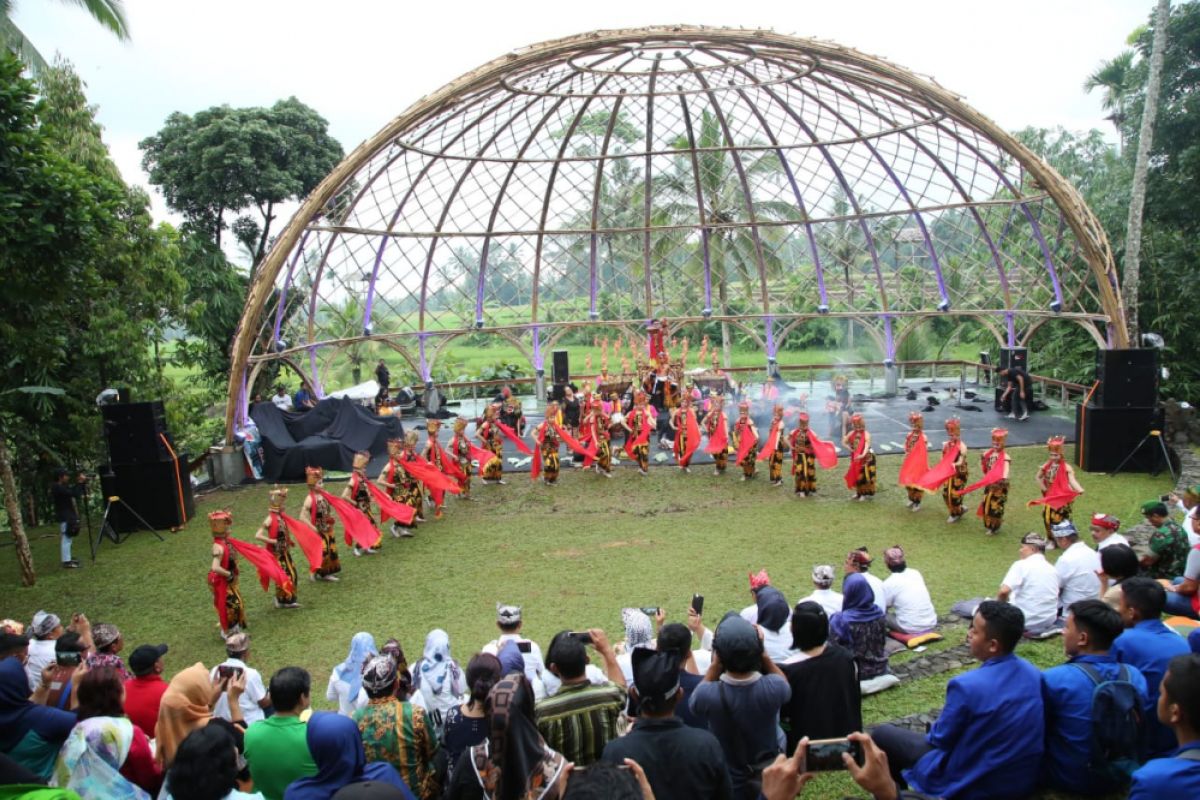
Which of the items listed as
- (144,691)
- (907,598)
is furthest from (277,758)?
(907,598)

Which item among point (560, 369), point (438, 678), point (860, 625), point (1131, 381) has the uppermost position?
point (560, 369)

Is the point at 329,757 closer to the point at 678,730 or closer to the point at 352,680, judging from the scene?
the point at 678,730

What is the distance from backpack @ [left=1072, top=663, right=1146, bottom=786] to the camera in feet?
13.6

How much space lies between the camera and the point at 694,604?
5.86m

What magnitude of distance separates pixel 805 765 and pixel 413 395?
21.1 meters

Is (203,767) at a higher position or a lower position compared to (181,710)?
higher

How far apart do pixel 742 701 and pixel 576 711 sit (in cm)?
81

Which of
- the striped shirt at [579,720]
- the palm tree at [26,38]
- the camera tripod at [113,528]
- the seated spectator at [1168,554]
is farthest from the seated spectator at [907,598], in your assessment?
the palm tree at [26,38]

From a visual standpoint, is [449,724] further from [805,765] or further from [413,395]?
[413,395]

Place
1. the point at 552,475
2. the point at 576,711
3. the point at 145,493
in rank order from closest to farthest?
the point at 576,711, the point at 145,493, the point at 552,475

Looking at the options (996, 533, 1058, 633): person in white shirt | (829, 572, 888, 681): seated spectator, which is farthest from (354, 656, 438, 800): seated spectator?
(996, 533, 1058, 633): person in white shirt

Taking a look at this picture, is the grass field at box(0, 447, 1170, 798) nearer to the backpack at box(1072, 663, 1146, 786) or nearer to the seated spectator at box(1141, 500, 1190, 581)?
the seated spectator at box(1141, 500, 1190, 581)

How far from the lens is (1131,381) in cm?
1452

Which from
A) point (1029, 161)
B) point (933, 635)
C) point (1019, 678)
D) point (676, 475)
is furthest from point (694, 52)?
point (1019, 678)
